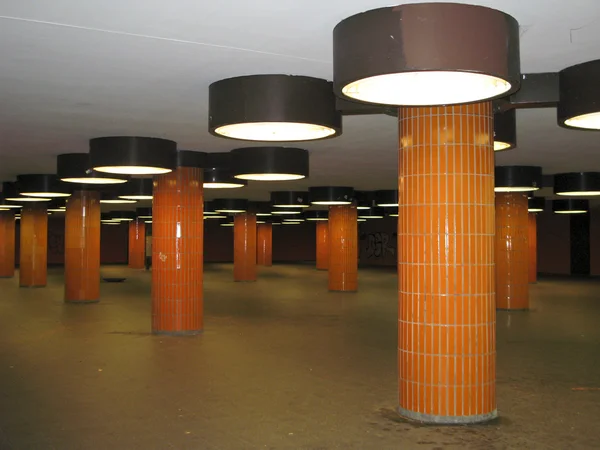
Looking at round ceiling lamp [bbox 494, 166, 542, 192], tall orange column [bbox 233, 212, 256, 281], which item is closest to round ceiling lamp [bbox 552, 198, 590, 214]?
round ceiling lamp [bbox 494, 166, 542, 192]

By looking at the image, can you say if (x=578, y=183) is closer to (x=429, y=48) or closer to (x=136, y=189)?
(x=136, y=189)

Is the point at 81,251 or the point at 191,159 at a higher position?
the point at 191,159

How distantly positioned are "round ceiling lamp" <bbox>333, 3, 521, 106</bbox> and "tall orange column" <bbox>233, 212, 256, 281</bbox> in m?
29.9

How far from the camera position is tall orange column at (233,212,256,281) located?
3566cm

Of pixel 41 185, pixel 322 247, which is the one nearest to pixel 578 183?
pixel 41 185

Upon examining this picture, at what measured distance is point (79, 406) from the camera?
29.9 ft

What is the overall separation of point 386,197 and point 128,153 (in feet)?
54.7

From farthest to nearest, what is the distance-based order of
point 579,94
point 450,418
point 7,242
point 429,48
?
point 7,242 < point 450,418 < point 579,94 < point 429,48

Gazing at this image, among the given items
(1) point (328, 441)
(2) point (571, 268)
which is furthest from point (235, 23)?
(2) point (571, 268)

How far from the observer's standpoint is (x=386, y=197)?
2797cm

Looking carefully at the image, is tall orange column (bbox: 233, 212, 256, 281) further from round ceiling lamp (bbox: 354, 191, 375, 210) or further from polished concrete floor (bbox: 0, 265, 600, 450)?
polished concrete floor (bbox: 0, 265, 600, 450)

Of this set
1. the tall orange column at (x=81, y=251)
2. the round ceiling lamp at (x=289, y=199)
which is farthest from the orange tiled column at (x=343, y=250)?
the tall orange column at (x=81, y=251)

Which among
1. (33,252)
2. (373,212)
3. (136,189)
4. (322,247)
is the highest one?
(136,189)

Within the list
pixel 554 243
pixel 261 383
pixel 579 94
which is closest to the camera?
pixel 579 94
